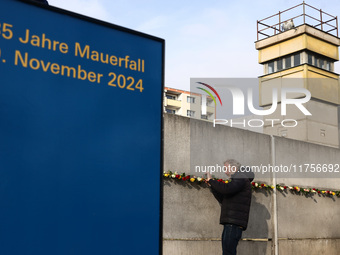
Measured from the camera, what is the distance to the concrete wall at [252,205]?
6.48 m

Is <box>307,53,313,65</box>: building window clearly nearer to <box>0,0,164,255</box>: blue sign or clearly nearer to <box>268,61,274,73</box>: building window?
<box>268,61,274,73</box>: building window

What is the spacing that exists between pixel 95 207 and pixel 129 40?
2.74ft

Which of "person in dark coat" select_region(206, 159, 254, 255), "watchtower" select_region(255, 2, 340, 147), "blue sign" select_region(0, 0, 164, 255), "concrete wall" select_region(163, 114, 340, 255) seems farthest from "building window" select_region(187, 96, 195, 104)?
"blue sign" select_region(0, 0, 164, 255)

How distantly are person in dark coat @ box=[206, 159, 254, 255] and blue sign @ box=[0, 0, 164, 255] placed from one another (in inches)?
164

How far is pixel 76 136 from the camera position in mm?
1973

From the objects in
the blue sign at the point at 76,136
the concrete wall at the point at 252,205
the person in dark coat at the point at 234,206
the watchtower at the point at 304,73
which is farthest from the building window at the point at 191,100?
the blue sign at the point at 76,136

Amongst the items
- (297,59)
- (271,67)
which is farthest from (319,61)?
(271,67)

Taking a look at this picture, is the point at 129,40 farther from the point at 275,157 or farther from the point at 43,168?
the point at 275,157

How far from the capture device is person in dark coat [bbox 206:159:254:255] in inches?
242

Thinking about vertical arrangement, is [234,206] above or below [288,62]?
below

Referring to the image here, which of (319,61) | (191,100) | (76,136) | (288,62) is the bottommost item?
(76,136)

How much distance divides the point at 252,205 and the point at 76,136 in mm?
6124

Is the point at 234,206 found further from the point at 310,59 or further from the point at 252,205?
the point at 310,59

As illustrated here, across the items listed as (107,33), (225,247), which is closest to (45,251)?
(107,33)
